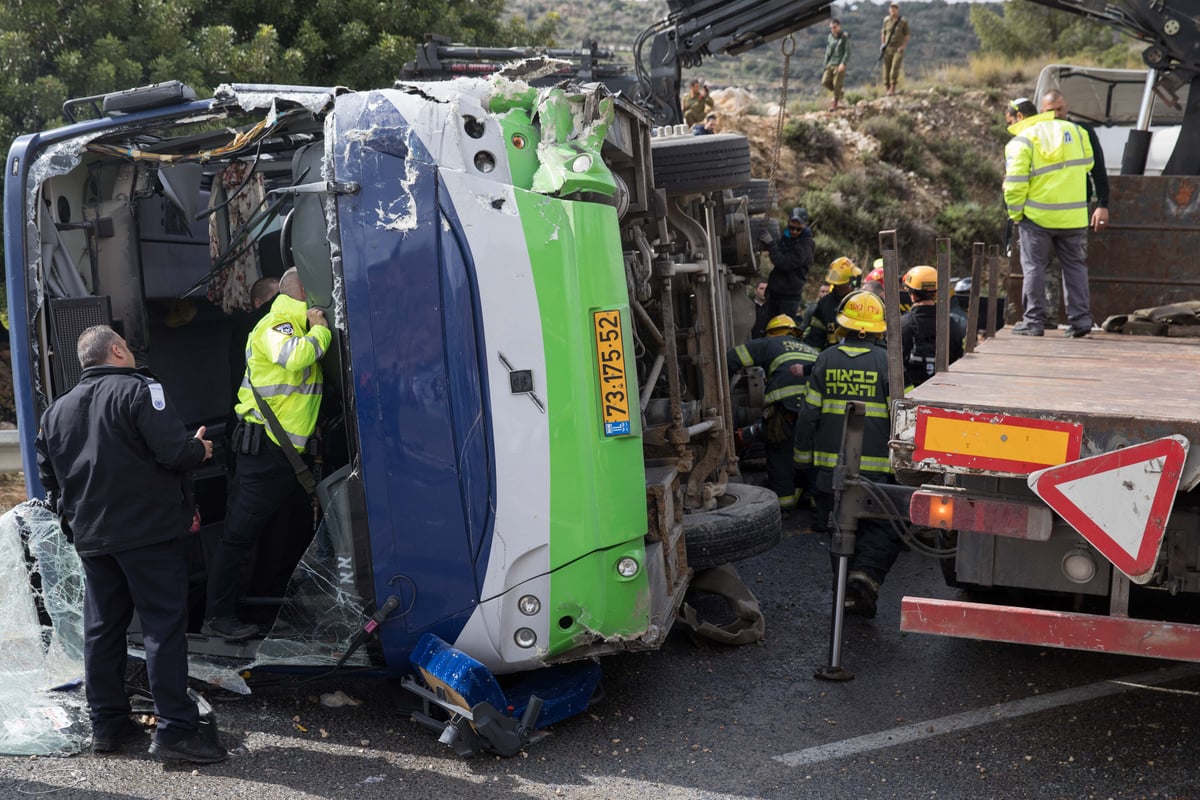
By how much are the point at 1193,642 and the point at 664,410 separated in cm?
255

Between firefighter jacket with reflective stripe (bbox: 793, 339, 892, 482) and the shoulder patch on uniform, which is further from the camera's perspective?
firefighter jacket with reflective stripe (bbox: 793, 339, 892, 482)

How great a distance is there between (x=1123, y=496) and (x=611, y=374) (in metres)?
1.76

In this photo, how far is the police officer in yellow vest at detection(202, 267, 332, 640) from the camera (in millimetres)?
4754

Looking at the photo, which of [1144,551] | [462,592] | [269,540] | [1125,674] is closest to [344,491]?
[462,592]

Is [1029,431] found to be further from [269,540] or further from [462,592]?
[269,540]

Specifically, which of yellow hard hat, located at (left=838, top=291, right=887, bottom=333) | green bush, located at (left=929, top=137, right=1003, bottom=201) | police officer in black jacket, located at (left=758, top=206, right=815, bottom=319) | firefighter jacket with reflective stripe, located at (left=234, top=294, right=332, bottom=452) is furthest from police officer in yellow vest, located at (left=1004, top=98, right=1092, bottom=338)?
green bush, located at (left=929, top=137, right=1003, bottom=201)

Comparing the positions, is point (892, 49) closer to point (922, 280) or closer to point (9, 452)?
point (922, 280)

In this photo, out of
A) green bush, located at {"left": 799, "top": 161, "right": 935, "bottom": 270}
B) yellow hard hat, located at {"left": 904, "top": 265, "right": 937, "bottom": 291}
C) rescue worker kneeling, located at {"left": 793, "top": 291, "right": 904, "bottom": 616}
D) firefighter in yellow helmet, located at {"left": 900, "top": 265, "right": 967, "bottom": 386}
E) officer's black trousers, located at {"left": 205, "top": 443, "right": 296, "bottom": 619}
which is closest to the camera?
officer's black trousers, located at {"left": 205, "top": 443, "right": 296, "bottom": 619}

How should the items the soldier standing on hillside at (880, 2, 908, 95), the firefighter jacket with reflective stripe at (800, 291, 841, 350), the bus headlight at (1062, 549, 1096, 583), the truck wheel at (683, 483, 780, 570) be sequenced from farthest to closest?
1. the soldier standing on hillside at (880, 2, 908, 95)
2. the firefighter jacket with reflective stripe at (800, 291, 841, 350)
3. the truck wheel at (683, 483, 780, 570)
4. the bus headlight at (1062, 549, 1096, 583)

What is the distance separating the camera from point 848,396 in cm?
664

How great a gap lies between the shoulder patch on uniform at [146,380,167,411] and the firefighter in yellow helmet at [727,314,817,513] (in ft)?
14.3

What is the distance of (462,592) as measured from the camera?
4.25m

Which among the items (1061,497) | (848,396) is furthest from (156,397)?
(848,396)

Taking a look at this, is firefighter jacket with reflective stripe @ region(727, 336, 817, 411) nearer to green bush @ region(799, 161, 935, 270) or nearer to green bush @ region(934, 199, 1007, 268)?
green bush @ region(799, 161, 935, 270)
